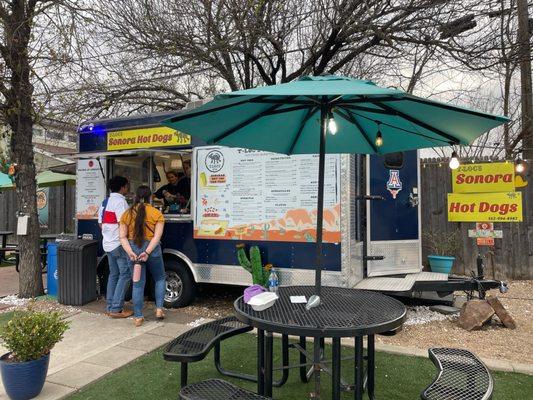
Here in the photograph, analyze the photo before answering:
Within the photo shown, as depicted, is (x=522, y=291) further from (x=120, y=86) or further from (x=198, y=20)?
(x=120, y=86)

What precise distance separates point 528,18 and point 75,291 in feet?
31.3

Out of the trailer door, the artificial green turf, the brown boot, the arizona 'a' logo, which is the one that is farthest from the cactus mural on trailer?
the arizona 'a' logo

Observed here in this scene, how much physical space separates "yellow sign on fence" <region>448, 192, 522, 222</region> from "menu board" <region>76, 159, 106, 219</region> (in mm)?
6299

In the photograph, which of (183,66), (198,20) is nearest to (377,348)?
(198,20)

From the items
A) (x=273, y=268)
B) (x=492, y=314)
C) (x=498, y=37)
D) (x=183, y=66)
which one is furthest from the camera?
(x=183, y=66)

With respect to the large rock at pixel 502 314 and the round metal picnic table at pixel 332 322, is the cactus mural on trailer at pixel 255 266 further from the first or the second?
the large rock at pixel 502 314

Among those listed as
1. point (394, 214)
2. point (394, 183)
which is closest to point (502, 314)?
point (394, 214)

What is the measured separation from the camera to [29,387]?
125 inches

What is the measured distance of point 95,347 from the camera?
4.43 meters

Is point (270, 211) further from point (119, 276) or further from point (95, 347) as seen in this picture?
point (95, 347)

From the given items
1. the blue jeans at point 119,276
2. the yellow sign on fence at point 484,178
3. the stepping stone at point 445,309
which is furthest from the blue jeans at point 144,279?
the yellow sign on fence at point 484,178

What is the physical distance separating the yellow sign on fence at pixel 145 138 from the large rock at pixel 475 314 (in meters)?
4.25

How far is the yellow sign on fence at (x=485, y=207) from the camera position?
729cm

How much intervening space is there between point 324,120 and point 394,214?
3267 millimetres
